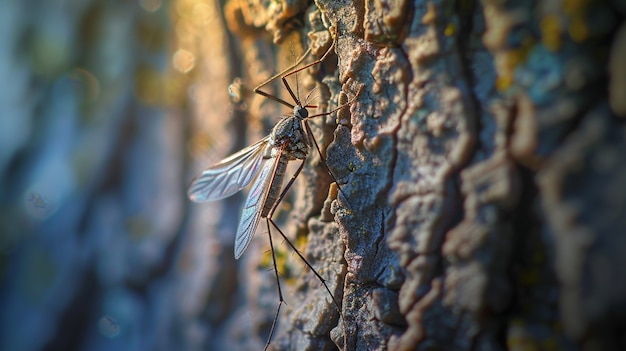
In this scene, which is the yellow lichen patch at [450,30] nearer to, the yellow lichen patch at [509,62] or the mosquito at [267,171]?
the yellow lichen patch at [509,62]

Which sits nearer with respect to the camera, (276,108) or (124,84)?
(276,108)

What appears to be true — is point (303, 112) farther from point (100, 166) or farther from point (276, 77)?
point (100, 166)

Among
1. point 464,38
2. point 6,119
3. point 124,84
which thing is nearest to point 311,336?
point 464,38

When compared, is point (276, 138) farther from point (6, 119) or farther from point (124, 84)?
point (6, 119)

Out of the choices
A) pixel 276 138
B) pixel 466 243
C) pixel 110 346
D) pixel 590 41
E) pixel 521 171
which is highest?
pixel 276 138

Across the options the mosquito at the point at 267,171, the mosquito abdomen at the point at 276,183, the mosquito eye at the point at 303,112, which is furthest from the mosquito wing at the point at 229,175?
the mosquito eye at the point at 303,112

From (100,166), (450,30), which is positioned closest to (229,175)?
(100,166)
